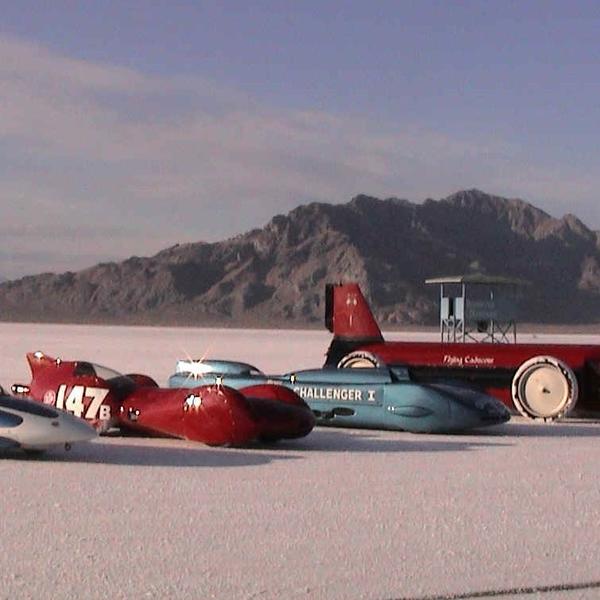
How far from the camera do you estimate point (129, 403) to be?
1547 centimetres

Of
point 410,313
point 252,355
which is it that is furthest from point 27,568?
point 410,313

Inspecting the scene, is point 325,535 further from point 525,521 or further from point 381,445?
point 381,445

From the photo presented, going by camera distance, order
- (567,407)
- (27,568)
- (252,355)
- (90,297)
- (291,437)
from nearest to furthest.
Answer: (27,568)
(291,437)
(567,407)
(252,355)
(90,297)

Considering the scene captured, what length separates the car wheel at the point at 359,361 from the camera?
2072cm

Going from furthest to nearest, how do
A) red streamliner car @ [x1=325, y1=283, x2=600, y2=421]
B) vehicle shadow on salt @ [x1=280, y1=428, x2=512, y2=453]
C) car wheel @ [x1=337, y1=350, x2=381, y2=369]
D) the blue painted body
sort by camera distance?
1. car wheel @ [x1=337, y1=350, x2=381, y2=369]
2. red streamliner car @ [x1=325, y1=283, x2=600, y2=421]
3. the blue painted body
4. vehicle shadow on salt @ [x1=280, y1=428, x2=512, y2=453]

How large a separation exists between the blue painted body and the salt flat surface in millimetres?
859

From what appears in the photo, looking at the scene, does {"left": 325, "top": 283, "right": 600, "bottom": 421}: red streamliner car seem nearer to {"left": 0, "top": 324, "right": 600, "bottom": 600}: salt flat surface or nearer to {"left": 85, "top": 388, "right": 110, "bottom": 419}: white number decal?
{"left": 0, "top": 324, "right": 600, "bottom": 600}: salt flat surface

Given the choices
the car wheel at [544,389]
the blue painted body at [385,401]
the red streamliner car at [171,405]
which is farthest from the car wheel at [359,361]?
the red streamliner car at [171,405]

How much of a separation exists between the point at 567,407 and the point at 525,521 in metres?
9.20

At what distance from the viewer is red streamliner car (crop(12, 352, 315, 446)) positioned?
1431 centimetres

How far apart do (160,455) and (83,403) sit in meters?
2.07

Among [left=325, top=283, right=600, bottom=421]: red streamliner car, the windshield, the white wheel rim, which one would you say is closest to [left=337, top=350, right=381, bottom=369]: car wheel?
[left=325, top=283, right=600, bottom=421]: red streamliner car

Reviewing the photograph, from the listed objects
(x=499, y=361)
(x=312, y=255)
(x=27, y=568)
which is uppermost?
(x=312, y=255)

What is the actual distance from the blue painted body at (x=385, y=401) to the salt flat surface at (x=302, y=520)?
0.86 meters
